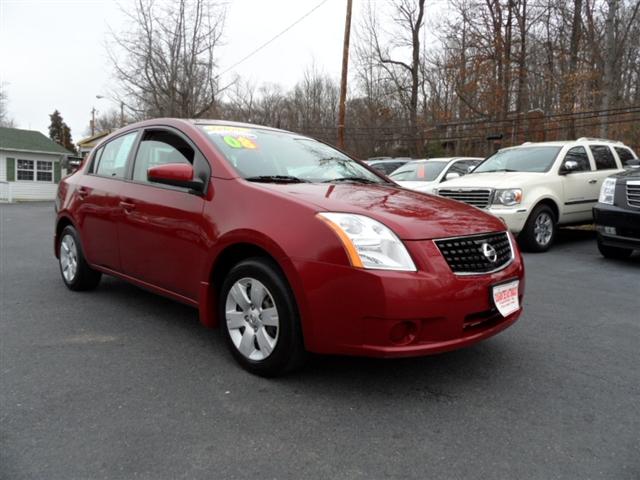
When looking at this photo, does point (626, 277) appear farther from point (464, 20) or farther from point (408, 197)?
point (464, 20)

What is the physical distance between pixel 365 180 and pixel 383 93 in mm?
26836

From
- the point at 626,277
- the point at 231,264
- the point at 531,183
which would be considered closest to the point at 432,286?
the point at 231,264

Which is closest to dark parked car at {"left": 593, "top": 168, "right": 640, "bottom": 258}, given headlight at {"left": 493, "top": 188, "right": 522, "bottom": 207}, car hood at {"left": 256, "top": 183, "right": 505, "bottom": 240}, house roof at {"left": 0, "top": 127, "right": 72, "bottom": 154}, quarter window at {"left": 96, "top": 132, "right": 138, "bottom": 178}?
headlight at {"left": 493, "top": 188, "right": 522, "bottom": 207}

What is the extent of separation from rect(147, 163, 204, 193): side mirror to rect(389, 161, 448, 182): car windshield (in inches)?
302

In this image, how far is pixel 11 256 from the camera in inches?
283

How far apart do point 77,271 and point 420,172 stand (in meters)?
7.64

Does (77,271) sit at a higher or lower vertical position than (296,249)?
lower

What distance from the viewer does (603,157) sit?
28.9 feet

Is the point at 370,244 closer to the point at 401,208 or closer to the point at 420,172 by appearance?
the point at 401,208

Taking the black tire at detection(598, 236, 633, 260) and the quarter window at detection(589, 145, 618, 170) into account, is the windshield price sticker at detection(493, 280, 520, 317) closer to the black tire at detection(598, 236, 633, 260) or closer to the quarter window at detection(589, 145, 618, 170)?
the black tire at detection(598, 236, 633, 260)

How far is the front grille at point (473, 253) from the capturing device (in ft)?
8.70

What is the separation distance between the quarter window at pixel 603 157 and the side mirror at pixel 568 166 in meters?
0.88

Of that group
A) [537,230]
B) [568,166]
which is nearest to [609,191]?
[537,230]

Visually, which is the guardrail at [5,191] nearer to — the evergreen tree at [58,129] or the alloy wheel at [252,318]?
the alloy wheel at [252,318]
